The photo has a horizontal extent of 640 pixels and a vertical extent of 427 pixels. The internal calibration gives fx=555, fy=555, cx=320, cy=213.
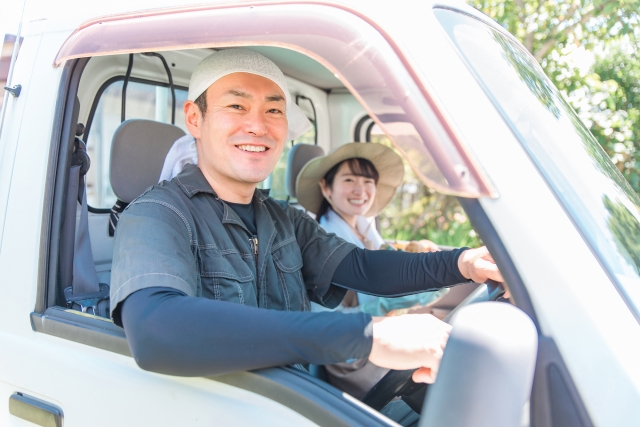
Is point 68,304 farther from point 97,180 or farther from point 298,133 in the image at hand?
point 298,133

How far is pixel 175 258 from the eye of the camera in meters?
1.27

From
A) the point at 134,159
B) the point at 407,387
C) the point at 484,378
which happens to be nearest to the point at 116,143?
the point at 134,159

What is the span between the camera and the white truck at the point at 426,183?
878mm

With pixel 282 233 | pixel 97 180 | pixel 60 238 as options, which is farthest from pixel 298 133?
pixel 60 238

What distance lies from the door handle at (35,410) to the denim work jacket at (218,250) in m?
0.34

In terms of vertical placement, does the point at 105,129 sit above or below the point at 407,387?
above

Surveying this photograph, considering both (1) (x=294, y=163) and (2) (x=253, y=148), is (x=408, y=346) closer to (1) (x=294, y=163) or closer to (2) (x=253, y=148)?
(2) (x=253, y=148)

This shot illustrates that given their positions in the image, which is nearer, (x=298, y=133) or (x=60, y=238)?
(x=60, y=238)

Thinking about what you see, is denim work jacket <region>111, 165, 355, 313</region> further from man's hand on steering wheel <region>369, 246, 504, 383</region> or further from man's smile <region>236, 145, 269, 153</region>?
man's hand on steering wheel <region>369, 246, 504, 383</region>

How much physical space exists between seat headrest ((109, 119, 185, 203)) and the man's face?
15.5 inches

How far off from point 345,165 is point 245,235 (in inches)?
72.3

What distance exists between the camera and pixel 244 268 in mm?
1539

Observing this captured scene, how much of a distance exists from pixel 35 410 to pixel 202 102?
3.23 ft

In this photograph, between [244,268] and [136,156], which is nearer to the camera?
[244,268]
